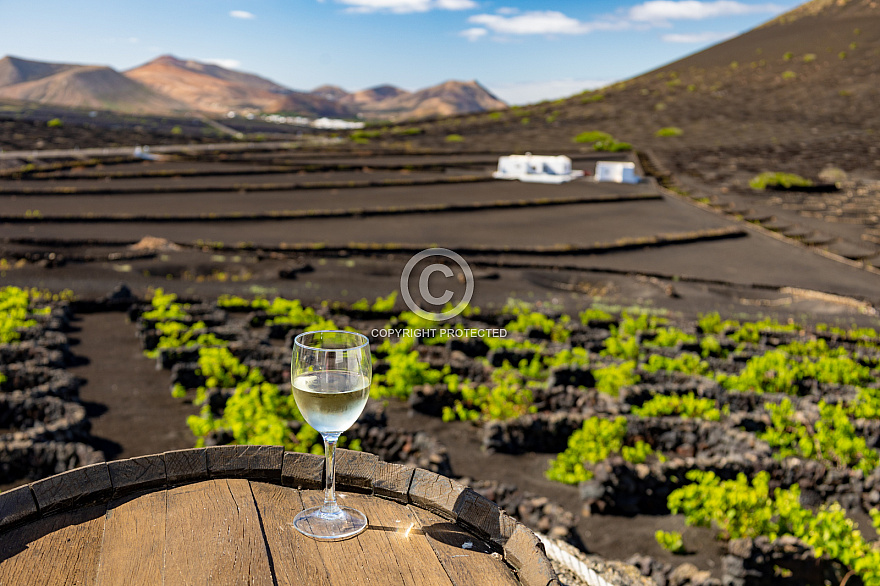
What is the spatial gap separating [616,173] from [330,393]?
41.0 meters

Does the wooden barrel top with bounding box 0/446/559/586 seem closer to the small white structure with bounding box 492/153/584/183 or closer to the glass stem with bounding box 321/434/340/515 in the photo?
the glass stem with bounding box 321/434/340/515

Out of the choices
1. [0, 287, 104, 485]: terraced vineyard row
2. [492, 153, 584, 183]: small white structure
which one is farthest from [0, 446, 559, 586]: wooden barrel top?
[492, 153, 584, 183]: small white structure

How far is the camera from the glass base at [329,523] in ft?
5.64

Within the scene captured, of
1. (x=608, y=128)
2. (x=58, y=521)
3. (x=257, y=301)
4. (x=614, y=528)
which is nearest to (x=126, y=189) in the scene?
(x=257, y=301)

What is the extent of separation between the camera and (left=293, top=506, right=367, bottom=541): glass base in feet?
5.64

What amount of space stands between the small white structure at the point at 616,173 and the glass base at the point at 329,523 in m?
40.6

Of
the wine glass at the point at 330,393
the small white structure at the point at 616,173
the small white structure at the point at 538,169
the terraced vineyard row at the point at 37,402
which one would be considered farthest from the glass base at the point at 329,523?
the small white structure at the point at 616,173

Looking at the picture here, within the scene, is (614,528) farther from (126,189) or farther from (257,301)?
(126,189)

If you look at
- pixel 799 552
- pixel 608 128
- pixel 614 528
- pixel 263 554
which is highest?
pixel 608 128

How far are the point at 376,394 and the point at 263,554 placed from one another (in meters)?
7.06

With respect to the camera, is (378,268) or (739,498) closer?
(739,498)

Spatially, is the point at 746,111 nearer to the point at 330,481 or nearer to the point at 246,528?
the point at 330,481

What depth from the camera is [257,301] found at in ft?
45.4

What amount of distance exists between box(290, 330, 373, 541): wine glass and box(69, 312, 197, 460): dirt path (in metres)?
5.67
